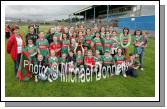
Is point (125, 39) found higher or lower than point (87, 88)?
higher

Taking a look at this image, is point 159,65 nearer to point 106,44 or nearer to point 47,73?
point 106,44

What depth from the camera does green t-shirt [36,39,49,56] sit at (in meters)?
7.10

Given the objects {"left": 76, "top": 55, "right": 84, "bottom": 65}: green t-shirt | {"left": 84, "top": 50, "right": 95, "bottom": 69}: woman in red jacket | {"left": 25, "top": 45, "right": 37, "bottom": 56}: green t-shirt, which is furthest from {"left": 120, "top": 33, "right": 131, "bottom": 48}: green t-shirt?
{"left": 25, "top": 45, "right": 37, "bottom": 56}: green t-shirt

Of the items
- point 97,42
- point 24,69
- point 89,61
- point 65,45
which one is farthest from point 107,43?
point 24,69

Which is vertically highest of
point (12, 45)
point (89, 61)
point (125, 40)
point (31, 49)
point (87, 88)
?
point (125, 40)

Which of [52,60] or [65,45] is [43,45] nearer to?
[52,60]

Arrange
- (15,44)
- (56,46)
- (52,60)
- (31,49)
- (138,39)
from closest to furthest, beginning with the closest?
1. (15,44)
2. (31,49)
3. (52,60)
4. (56,46)
5. (138,39)

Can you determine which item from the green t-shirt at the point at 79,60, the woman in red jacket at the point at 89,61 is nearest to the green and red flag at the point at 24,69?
the green t-shirt at the point at 79,60

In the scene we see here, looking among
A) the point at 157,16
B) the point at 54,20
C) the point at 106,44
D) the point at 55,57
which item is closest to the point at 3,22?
the point at 55,57

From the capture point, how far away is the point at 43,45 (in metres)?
7.12

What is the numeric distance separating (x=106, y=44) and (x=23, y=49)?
7.74ft

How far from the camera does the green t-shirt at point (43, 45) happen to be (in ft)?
23.3

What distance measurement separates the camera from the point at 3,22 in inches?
244

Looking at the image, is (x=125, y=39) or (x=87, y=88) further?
(x=125, y=39)
